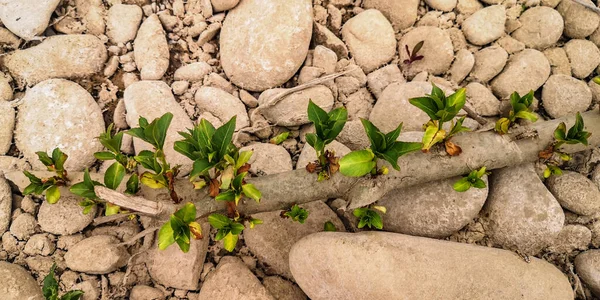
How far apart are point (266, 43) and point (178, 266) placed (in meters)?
1.74

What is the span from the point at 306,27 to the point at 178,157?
1.40 meters

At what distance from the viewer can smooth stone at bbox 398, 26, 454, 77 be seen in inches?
127

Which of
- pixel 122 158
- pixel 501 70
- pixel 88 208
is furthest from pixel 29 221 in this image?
pixel 501 70

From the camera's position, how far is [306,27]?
320 centimetres

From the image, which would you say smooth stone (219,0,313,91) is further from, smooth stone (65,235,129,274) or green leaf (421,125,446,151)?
smooth stone (65,235,129,274)

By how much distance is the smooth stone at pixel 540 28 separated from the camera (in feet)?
10.7

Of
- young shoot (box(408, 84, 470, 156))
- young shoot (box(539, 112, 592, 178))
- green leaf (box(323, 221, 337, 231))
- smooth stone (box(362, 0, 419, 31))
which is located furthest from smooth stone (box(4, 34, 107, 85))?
young shoot (box(539, 112, 592, 178))

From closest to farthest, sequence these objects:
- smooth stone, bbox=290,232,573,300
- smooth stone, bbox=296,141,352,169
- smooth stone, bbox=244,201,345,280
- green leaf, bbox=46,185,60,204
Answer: smooth stone, bbox=290,232,573,300, green leaf, bbox=46,185,60,204, smooth stone, bbox=244,201,345,280, smooth stone, bbox=296,141,352,169

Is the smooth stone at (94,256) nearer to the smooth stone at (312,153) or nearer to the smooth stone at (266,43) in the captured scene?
the smooth stone at (312,153)

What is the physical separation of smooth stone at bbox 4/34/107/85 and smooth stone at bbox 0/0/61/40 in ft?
0.39

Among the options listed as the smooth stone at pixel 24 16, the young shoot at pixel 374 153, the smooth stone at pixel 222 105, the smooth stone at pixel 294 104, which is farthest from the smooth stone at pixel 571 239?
the smooth stone at pixel 24 16

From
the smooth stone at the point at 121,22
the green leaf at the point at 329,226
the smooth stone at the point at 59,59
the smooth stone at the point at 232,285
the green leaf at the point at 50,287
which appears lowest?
the smooth stone at the point at 232,285

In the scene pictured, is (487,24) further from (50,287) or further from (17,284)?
(17,284)

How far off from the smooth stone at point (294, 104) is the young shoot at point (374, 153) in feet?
2.56
